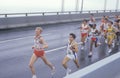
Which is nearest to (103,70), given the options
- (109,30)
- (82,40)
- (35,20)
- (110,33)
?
(82,40)

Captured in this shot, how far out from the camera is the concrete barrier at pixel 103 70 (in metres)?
5.10

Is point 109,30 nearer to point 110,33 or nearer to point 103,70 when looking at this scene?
point 110,33

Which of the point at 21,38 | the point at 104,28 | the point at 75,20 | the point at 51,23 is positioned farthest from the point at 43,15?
the point at 104,28

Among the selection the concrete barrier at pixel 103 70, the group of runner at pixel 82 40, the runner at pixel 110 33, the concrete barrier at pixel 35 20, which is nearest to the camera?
the concrete barrier at pixel 103 70

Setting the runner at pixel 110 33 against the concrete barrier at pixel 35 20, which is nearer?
the runner at pixel 110 33

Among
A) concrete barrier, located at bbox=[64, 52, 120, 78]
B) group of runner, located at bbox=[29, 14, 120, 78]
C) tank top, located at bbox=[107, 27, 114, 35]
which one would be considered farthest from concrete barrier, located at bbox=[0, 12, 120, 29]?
concrete barrier, located at bbox=[64, 52, 120, 78]

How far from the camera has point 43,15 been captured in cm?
3155

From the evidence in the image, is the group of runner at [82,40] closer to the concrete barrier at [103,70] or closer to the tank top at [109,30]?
the tank top at [109,30]

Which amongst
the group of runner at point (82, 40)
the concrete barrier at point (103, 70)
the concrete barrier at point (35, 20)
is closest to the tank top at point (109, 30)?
the group of runner at point (82, 40)

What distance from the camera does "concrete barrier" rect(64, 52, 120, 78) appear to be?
510 centimetres

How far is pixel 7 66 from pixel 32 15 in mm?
17358

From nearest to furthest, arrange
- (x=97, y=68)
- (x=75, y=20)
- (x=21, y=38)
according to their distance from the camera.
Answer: (x=97, y=68) → (x=21, y=38) → (x=75, y=20)

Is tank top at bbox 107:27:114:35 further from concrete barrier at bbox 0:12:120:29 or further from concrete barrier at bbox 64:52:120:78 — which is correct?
concrete barrier at bbox 0:12:120:29

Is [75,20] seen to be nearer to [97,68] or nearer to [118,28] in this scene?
[118,28]
